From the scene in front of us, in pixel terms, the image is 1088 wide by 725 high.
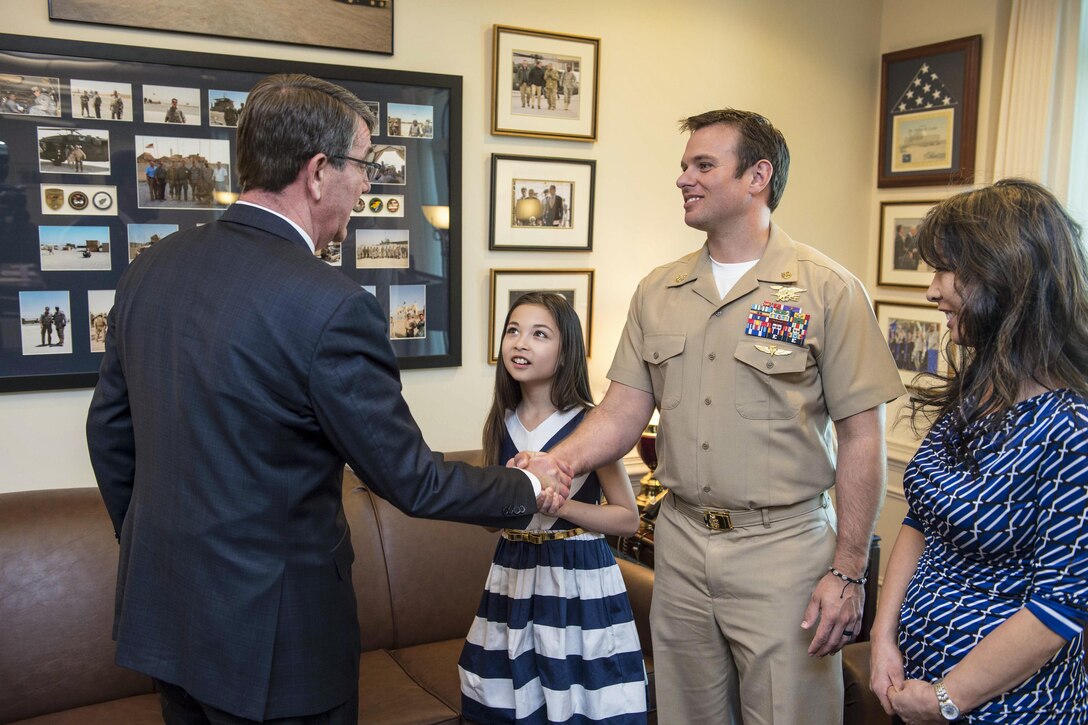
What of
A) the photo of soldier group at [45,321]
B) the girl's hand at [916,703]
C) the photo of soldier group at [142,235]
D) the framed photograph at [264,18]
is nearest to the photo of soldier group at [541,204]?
the framed photograph at [264,18]

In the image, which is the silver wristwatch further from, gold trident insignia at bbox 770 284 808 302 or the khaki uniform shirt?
gold trident insignia at bbox 770 284 808 302

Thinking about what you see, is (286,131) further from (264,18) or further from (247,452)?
(264,18)

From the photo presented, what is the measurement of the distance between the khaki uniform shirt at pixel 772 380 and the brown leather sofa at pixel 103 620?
102 cm

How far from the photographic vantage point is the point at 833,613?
208 cm

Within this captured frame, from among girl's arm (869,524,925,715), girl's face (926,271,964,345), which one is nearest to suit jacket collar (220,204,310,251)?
girl's face (926,271,964,345)

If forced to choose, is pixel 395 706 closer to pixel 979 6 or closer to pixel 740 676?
pixel 740 676

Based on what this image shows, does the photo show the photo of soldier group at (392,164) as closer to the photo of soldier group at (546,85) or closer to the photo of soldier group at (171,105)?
the photo of soldier group at (546,85)

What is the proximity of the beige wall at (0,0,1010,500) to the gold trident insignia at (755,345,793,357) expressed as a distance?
1665mm

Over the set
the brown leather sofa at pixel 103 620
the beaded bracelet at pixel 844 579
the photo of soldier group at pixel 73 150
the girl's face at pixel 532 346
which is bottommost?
the brown leather sofa at pixel 103 620

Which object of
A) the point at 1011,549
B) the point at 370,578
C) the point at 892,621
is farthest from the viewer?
the point at 370,578

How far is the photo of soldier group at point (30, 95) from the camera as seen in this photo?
112 inches

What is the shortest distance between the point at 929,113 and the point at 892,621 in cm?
302

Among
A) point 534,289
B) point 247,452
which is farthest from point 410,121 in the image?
point 247,452

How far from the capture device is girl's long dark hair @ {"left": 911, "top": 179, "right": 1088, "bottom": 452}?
164cm
